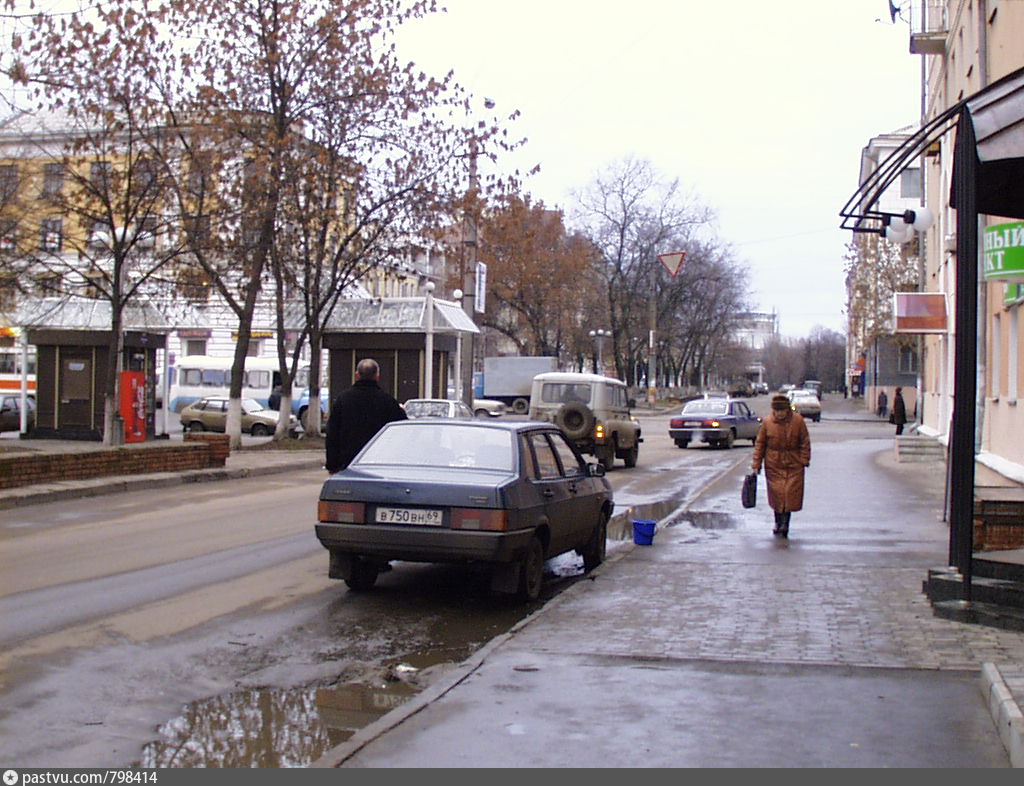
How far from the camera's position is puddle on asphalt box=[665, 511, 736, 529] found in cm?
1446

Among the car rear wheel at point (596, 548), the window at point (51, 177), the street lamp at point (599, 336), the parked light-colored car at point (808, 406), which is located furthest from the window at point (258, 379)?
the car rear wheel at point (596, 548)

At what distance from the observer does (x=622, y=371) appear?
80750 millimetres

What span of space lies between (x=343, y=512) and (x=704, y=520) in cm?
723

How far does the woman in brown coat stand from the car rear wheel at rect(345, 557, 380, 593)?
5.33 meters

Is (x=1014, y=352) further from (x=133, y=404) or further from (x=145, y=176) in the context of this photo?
(x=133, y=404)

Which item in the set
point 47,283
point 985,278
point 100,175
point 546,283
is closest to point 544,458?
point 985,278

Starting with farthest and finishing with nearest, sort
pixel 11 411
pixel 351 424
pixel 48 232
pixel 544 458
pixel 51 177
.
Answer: pixel 11 411, pixel 51 177, pixel 48 232, pixel 351 424, pixel 544 458

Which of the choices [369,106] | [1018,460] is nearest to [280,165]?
[369,106]

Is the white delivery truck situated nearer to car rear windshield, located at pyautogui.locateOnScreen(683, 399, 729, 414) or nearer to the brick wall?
car rear windshield, located at pyautogui.locateOnScreen(683, 399, 729, 414)

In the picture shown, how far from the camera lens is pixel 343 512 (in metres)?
9.02

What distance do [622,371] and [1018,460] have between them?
61.6 metres

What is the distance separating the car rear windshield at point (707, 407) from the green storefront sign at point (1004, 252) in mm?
22608

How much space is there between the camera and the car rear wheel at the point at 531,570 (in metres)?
9.17
